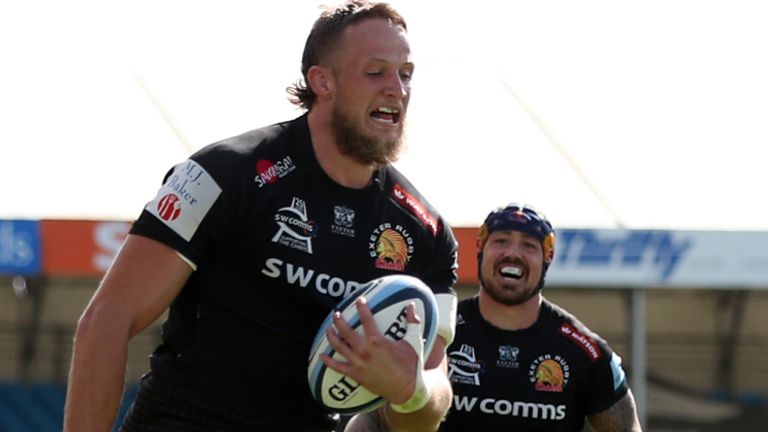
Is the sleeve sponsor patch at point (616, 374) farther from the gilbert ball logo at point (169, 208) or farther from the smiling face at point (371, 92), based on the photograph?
the gilbert ball logo at point (169, 208)

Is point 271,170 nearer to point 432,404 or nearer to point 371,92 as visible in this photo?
point 371,92

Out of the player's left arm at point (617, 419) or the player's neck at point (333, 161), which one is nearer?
the player's neck at point (333, 161)

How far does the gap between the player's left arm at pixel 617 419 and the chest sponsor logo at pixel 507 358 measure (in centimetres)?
42

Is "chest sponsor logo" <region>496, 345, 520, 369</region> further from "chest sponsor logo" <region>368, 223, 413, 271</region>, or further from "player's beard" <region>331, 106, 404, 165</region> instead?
"player's beard" <region>331, 106, 404, 165</region>

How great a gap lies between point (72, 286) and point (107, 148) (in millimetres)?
998

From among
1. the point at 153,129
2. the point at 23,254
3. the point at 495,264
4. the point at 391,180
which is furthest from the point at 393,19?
the point at 153,129

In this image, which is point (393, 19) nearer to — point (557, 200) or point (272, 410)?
point (272, 410)

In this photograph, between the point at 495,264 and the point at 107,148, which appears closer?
the point at 495,264

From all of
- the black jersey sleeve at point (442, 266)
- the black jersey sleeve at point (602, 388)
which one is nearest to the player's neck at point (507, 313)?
the black jersey sleeve at point (602, 388)

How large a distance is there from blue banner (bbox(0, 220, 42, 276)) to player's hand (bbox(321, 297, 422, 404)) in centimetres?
620

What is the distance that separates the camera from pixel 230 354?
416 cm

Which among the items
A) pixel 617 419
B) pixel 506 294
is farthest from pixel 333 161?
pixel 617 419

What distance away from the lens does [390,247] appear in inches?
169

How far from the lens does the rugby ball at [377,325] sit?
12.8 ft
